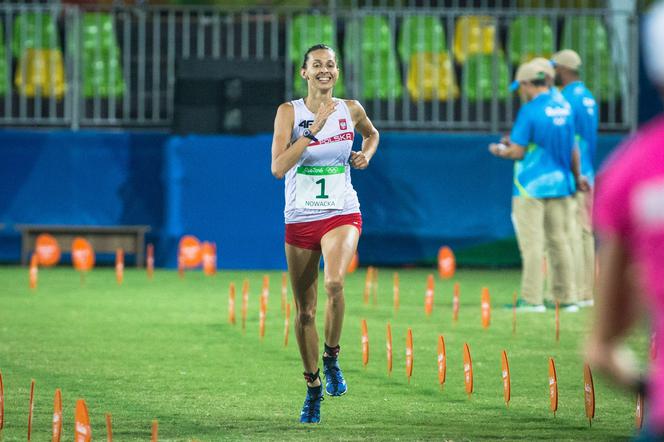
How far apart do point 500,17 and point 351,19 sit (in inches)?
123

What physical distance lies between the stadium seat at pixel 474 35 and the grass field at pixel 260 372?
20.3ft

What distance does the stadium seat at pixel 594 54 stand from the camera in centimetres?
2122

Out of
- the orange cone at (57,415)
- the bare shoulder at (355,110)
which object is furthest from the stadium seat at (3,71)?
the orange cone at (57,415)

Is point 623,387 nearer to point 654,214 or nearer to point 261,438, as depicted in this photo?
point 654,214

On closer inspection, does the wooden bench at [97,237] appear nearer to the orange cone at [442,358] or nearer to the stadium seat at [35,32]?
the stadium seat at [35,32]

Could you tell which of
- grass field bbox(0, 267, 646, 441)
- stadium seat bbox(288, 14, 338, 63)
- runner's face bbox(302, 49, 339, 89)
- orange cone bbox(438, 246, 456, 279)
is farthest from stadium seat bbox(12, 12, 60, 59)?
runner's face bbox(302, 49, 339, 89)

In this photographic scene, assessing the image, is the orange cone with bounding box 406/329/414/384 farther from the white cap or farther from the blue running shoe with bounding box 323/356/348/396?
the white cap

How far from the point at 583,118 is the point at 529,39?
24.1 ft

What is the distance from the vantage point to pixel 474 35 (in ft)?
71.9

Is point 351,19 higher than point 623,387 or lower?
higher

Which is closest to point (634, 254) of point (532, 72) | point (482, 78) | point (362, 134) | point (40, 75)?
point (362, 134)

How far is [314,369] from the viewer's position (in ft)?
25.0

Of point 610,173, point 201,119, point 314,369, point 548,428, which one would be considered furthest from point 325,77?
point 201,119

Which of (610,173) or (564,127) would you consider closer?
(610,173)
